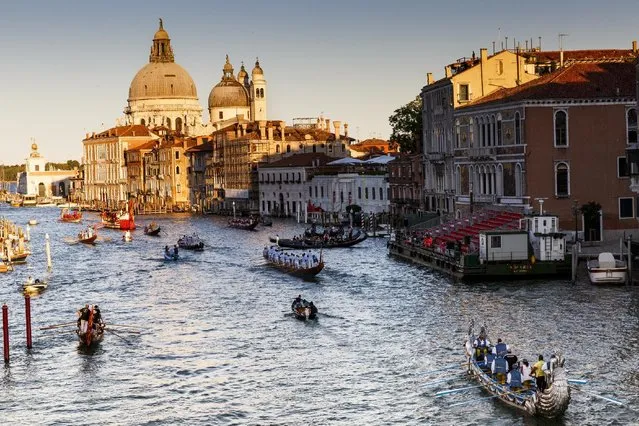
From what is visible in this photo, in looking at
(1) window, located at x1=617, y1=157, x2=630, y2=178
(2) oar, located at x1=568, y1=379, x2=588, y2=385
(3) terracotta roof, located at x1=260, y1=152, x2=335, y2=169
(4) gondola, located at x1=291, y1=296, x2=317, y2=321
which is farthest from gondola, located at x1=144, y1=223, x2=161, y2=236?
(2) oar, located at x1=568, y1=379, x2=588, y2=385

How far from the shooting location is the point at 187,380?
31781 mm

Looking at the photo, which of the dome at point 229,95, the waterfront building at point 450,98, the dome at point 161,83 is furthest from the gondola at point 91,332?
the dome at point 161,83

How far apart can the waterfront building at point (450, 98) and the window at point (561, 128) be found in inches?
241

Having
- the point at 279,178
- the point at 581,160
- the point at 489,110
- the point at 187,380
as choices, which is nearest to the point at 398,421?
the point at 187,380

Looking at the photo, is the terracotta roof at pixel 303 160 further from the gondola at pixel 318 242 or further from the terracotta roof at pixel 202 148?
the gondola at pixel 318 242

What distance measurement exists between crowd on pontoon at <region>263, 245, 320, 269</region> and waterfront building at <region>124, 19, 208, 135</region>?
129 meters

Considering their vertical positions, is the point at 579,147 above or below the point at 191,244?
above

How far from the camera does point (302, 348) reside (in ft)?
117

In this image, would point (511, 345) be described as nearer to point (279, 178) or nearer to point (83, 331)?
point (83, 331)

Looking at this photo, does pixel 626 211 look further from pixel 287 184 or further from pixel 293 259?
pixel 287 184

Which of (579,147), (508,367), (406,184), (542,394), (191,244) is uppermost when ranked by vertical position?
(579,147)

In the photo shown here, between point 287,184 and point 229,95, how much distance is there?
60.7 metres

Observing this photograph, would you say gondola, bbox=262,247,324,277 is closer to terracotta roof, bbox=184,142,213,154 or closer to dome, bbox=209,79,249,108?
terracotta roof, bbox=184,142,213,154

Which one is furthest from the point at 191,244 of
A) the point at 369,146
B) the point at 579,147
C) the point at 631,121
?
the point at 369,146
